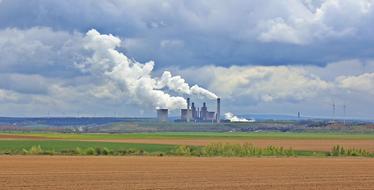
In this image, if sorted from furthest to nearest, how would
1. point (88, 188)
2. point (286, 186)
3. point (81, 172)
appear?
point (81, 172) → point (286, 186) → point (88, 188)

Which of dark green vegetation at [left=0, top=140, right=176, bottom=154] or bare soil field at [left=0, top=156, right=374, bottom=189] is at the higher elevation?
dark green vegetation at [left=0, top=140, right=176, bottom=154]

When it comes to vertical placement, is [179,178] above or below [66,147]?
below

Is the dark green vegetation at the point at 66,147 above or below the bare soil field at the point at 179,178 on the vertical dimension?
above

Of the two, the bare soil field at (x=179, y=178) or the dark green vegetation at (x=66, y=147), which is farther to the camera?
the dark green vegetation at (x=66, y=147)

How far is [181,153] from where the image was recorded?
297 ft

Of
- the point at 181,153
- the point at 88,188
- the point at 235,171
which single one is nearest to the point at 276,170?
the point at 235,171

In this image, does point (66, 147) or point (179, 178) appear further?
point (66, 147)

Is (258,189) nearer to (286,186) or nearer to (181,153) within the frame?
(286,186)

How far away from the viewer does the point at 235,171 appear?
178 feet

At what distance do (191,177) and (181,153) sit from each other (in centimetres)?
4311

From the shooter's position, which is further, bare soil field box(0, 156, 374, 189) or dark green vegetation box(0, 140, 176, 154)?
dark green vegetation box(0, 140, 176, 154)

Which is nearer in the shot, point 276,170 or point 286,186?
point 286,186

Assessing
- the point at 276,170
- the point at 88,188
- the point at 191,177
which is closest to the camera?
the point at 88,188

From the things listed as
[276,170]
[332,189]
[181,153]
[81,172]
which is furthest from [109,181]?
[181,153]
